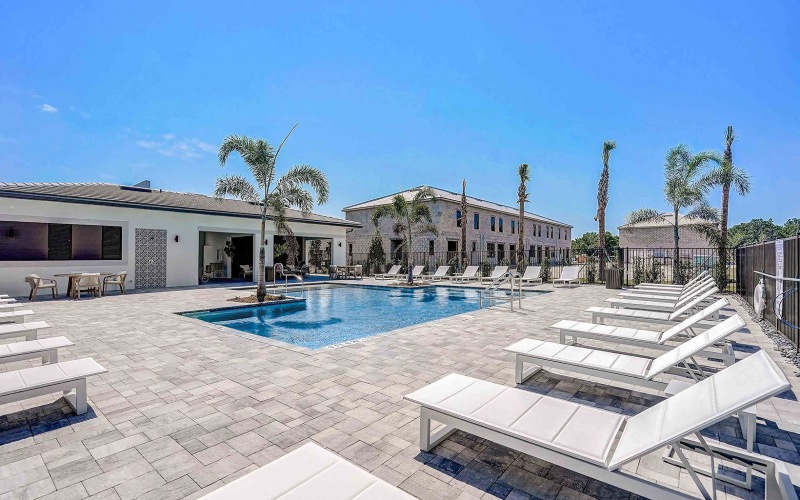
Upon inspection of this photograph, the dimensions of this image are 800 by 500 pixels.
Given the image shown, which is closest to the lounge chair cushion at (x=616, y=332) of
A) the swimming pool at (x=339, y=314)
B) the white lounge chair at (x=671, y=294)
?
the white lounge chair at (x=671, y=294)

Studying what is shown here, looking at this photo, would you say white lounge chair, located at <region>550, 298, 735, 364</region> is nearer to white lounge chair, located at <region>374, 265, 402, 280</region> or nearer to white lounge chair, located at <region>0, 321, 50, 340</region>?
white lounge chair, located at <region>0, 321, 50, 340</region>

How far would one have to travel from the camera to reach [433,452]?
9.60 feet

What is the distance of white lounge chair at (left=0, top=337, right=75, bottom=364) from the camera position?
13.9 ft

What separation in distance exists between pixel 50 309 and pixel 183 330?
588 centimetres

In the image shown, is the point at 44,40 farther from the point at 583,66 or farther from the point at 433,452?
the point at 583,66

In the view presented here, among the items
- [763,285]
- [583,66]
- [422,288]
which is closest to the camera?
[763,285]

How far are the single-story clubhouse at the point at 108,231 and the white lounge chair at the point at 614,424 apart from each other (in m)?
16.5

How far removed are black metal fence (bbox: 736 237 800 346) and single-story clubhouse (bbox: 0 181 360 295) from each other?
62.1ft

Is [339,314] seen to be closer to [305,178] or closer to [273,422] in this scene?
[305,178]

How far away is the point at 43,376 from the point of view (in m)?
3.52

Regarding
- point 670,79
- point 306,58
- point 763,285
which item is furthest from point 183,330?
point 670,79

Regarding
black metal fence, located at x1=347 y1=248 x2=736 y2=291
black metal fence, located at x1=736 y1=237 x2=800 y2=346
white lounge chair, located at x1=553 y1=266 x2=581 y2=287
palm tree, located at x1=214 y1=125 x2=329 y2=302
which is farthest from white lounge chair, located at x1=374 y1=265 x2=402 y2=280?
black metal fence, located at x1=736 y1=237 x2=800 y2=346

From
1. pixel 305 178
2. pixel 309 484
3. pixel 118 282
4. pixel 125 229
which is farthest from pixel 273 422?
pixel 125 229

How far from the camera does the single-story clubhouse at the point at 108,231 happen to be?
12711 millimetres
